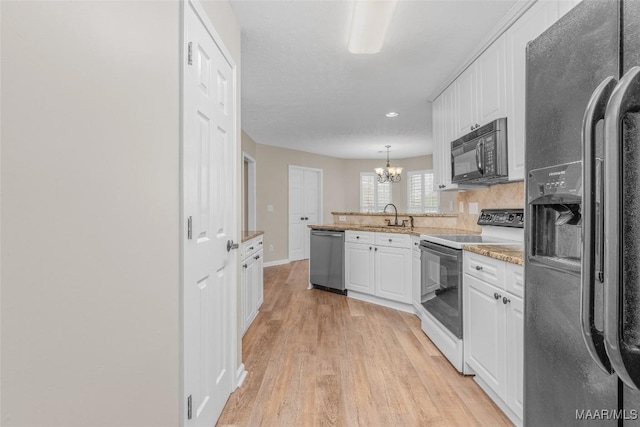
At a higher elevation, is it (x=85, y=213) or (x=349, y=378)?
(x=85, y=213)

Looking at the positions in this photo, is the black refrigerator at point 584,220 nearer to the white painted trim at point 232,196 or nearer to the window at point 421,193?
the white painted trim at point 232,196

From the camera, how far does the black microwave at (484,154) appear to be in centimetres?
218

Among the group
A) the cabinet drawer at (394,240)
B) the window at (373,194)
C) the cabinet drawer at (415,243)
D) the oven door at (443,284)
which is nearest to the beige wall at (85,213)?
the oven door at (443,284)

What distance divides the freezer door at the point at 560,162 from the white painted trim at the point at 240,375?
60.3 inches

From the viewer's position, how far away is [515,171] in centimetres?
211

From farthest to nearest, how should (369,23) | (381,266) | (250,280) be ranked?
(381,266), (250,280), (369,23)

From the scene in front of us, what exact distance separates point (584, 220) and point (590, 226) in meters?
0.02

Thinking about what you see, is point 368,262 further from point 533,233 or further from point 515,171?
point 533,233

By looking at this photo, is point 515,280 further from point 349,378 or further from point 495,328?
point 349,378

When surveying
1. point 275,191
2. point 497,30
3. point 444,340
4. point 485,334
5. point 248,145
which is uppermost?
point 497,30

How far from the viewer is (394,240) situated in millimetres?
3447

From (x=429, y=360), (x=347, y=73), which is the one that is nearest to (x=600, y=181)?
(x=429, y=360)

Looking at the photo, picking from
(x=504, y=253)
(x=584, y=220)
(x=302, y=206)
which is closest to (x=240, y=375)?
(x=504, y=253)

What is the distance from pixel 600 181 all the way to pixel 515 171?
1677mm
